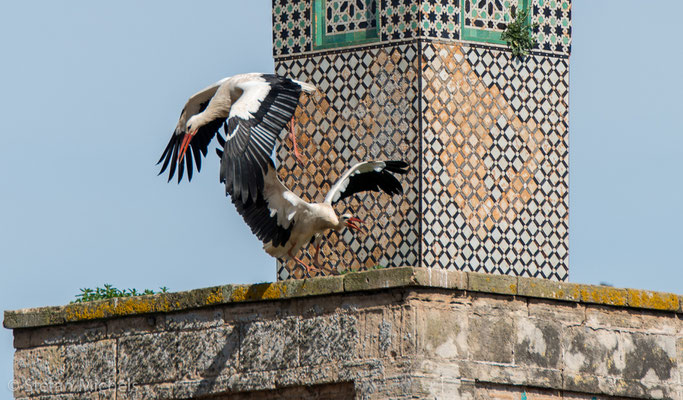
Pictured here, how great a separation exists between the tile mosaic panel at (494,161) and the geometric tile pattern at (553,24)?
0.12 meters

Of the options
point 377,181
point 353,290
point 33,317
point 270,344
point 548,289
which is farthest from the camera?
point 33,317

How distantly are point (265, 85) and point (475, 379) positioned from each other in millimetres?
2665

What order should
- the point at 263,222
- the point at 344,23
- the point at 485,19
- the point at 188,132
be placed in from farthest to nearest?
the point at 344,23 → the point at 485,19 → the point at 188,132 → the point at 263,222

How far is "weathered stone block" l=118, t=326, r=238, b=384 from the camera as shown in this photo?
1181 cm

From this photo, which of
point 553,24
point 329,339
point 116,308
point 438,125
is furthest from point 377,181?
point 553,24

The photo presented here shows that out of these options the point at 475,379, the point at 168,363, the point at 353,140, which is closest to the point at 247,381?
the point at 168,363

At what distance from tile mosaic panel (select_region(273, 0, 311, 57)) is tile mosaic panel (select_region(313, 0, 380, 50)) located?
0.09 metres

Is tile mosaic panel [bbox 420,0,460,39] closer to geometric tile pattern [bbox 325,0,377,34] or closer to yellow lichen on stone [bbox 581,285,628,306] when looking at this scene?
geometric tile pattern [bbox 325,0,377,34]

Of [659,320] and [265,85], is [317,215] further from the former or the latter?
[659,320]

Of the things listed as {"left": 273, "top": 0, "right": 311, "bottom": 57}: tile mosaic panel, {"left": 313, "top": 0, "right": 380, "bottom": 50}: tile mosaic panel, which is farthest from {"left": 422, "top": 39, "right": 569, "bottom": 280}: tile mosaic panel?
{"left": 273, "top": 0, "right": 311, "bottom": 57}: tile mosaic panel

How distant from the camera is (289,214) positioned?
11.7 metres

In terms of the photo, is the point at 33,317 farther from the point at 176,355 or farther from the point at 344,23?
the point at 344,23

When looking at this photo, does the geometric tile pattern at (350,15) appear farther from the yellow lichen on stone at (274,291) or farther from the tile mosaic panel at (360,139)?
the yellow lichen on stone at (274,291)

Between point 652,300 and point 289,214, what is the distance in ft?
8.76
